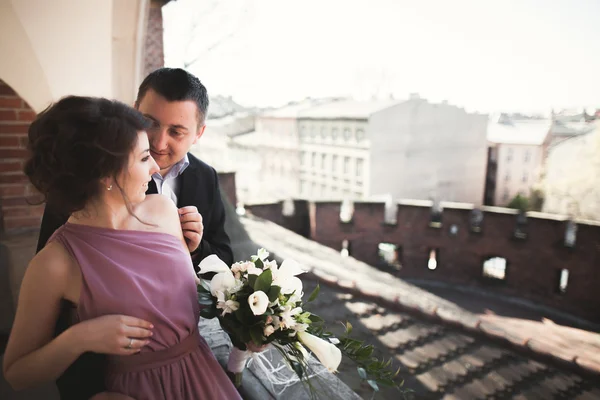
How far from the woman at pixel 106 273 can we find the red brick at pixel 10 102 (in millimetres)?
2240

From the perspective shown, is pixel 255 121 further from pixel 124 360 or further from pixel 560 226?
pixel 124 360

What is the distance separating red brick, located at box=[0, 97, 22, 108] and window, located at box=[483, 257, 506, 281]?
15.1 metres

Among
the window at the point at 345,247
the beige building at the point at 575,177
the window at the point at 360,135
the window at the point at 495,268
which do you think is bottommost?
the window at the point at 495,268

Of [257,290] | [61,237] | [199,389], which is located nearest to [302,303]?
[257,290]

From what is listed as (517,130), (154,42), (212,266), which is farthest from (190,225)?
(517,130)

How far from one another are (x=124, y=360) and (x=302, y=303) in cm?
50

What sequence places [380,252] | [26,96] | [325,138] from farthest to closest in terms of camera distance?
[325,138] < [380,252] < [26,96]

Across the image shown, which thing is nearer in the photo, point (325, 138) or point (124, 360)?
point (124, 360)

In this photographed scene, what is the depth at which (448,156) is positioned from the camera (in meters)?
21.0

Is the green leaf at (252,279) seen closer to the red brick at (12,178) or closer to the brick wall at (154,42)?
the red brick at (12,178)

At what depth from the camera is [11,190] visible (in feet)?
9.25

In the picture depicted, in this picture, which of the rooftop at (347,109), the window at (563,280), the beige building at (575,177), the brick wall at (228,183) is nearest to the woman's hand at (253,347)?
the brick wall at (228,183)

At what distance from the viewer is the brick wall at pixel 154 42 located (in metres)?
4.68

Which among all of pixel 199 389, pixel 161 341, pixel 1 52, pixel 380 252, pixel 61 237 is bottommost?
pixel 380 252
